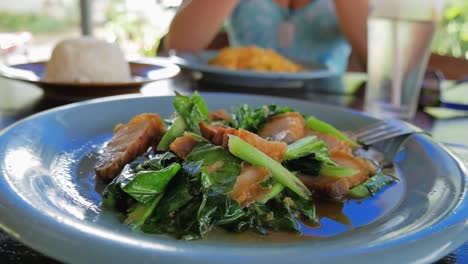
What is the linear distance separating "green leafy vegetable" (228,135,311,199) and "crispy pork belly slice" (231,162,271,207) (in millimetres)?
11

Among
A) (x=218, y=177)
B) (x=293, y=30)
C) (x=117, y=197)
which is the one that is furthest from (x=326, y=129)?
(x=293, y=30)

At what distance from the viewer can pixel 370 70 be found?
5.25 feet

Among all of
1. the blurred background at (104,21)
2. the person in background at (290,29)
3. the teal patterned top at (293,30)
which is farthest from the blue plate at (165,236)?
the blurred background at (104,21)

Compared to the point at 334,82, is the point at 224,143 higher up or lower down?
higher up

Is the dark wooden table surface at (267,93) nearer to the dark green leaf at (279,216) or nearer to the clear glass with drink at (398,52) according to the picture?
the clear glass with drink at (398,52)

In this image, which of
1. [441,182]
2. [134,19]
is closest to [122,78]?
[441,182]

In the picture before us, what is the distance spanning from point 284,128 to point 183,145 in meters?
0.25

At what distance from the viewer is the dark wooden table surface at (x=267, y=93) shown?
123cm

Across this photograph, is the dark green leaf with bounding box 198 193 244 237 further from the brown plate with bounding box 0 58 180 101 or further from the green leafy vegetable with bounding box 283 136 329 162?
the brown plate with bounding box 0 58 180 101

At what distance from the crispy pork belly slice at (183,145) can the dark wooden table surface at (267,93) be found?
272mm

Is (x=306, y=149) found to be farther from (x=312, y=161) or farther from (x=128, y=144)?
(x=128, y=144)

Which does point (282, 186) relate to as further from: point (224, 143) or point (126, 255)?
point (126, 255)

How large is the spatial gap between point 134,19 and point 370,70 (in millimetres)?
4641

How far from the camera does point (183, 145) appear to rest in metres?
0.75
